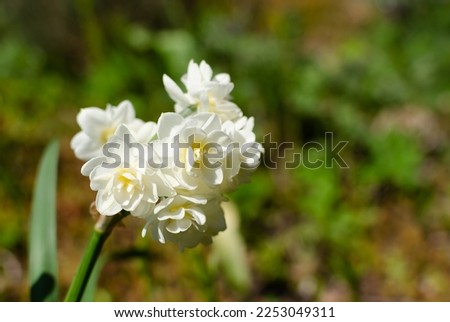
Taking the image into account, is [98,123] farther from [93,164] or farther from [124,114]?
[93,164]

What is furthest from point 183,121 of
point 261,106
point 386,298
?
point 261,106

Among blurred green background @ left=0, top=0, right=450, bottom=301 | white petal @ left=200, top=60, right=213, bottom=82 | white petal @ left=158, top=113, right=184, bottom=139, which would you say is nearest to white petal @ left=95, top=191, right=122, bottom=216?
white petal @ left=158, top=113, right=184, bottom=139

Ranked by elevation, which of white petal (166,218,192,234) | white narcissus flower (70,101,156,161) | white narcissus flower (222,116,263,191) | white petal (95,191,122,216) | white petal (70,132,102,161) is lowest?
white petal (166,218,192,234)

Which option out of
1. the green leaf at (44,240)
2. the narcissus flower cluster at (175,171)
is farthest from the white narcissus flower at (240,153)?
the green leaf at (44,240)

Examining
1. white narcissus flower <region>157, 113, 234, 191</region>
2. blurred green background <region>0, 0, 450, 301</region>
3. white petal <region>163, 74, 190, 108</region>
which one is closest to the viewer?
white narcissus flower <region>157, 113, 234, 191</region>

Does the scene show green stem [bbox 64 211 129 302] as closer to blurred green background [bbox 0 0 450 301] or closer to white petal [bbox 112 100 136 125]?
white petal [bbox 112 100 136 125]

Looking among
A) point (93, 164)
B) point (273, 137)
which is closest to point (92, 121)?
point (93, 164)
